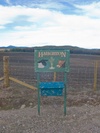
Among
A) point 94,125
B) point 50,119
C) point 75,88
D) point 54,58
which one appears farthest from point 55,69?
point 75,88

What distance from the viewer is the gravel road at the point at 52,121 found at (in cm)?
677

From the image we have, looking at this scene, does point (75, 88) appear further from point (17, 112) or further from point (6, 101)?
point (17, 112)

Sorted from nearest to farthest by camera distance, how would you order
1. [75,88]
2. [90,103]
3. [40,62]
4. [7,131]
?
[7,131], [40,62], [90,103], [75,88]

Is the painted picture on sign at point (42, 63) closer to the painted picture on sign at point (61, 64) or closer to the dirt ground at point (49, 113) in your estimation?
the painted picture on sign at point (61, 64)

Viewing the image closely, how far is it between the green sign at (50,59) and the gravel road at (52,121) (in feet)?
4.44

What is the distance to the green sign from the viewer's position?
770cm

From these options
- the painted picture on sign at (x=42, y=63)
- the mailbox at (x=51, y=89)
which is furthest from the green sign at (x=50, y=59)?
the mailbox at (x=51, y=89)

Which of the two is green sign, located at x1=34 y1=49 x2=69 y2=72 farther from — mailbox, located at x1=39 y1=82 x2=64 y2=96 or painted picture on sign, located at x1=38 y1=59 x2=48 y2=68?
mailbox, located at x1=39 y1=82 x2=64 y2=96

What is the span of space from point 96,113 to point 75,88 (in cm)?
393

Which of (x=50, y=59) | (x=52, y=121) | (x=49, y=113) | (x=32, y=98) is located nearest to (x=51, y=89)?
(x=49, y=113)

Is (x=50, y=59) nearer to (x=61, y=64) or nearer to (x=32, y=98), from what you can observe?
(x=61, y=64)

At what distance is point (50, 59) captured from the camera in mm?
7711

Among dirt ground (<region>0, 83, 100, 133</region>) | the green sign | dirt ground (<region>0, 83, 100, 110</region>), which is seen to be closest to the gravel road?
dirt ground (<region>0, 83, 100, 133</region>)

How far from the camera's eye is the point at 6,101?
983 cm
